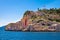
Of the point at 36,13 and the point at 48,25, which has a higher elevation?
the point at 36,13

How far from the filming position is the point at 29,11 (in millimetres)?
177250

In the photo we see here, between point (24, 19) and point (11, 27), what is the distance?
1385 cm

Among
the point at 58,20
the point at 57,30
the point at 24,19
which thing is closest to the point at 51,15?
the point at 58,20

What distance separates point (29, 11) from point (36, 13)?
5832 millimetres

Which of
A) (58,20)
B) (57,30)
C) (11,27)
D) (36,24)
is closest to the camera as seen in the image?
(57,30)

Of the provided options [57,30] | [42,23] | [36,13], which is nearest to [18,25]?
[36,13]

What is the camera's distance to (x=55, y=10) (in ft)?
626

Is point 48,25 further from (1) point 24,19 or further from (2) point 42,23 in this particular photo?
(1) point 24,19

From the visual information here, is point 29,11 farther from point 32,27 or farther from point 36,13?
point 32,27

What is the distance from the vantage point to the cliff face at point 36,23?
5984 inches

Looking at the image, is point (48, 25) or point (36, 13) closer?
point (48, 25)

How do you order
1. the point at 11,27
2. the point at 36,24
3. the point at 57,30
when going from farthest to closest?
1. the point at 11,27
2. the point at 36,24
3. the point at 57,30

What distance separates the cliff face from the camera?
5984 inches

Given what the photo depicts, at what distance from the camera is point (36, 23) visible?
158m
